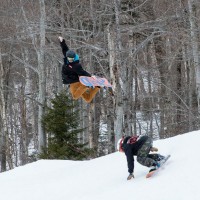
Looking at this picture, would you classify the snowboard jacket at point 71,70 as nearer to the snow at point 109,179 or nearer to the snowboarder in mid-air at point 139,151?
the snow at point 109,179

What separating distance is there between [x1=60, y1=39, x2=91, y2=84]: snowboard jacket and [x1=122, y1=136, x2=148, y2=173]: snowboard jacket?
2.61 m

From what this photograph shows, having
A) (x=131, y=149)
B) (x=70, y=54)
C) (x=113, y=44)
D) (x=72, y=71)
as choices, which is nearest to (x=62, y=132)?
(x=113, y=44)

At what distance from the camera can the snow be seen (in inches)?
299

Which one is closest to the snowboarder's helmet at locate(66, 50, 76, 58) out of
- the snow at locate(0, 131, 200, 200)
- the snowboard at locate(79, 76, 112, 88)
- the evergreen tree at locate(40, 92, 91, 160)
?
the snowboard at locate(79, 76, 112, 88)

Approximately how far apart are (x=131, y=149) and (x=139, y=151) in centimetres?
17

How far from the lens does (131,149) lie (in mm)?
8805

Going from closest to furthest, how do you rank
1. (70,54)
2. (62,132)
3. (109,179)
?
1. (109,179)
2. (70,54)
3. (62,132)

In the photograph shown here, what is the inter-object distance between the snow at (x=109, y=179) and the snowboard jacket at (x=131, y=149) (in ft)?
1.02

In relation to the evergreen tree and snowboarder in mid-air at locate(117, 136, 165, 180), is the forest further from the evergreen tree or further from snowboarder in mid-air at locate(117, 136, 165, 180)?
snowboarder in mid-air at locate(117, 136, 165, 180)

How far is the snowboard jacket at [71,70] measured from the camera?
10.8 meters

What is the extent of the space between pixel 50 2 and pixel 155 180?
14796mm

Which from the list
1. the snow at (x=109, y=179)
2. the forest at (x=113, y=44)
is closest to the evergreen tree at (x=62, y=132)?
the forest at (x=113, y=44)

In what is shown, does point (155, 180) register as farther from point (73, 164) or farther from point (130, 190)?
point (73, 164)

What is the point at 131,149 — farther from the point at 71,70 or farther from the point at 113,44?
the point at 113,44
